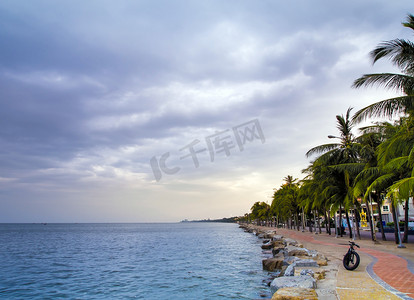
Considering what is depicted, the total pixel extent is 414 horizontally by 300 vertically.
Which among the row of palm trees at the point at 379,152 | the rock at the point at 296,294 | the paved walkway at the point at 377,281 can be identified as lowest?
the paved walkway at the point at 377,281

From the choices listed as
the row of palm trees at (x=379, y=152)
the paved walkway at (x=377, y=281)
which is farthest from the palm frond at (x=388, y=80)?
the paved walkway at (x=377, y=281)

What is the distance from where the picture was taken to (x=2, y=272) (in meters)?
19.4

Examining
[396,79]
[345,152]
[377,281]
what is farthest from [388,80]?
[345,152]

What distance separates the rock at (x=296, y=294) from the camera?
6603 mm

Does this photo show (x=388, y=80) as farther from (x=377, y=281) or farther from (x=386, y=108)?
(x=377, y=281)

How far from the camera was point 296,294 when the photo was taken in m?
6.77

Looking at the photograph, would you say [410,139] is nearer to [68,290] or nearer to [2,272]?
[68,290]

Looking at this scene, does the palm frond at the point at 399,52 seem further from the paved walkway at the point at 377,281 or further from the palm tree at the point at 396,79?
the paved walkway at the point at 377,281

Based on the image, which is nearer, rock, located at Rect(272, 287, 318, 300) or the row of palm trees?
rock, located at Rect(272, 287, 318, 300)

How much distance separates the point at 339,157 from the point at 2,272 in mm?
25884

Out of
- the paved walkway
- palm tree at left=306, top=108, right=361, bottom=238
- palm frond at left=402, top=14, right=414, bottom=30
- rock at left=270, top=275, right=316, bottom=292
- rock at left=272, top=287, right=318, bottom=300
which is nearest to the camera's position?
rock at left=272, top=287, right=318, bottom=300

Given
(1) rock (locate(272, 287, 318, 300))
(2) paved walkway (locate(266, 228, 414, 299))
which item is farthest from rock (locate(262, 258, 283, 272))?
(1) rock (locate(272, 287, 318, 300))

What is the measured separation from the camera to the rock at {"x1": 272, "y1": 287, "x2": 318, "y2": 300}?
6603 millimetres

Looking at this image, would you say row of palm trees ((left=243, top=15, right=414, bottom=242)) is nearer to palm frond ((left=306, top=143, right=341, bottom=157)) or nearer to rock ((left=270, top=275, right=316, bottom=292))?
palm frond ((left=306, top=143, right=341, bottom=157))
